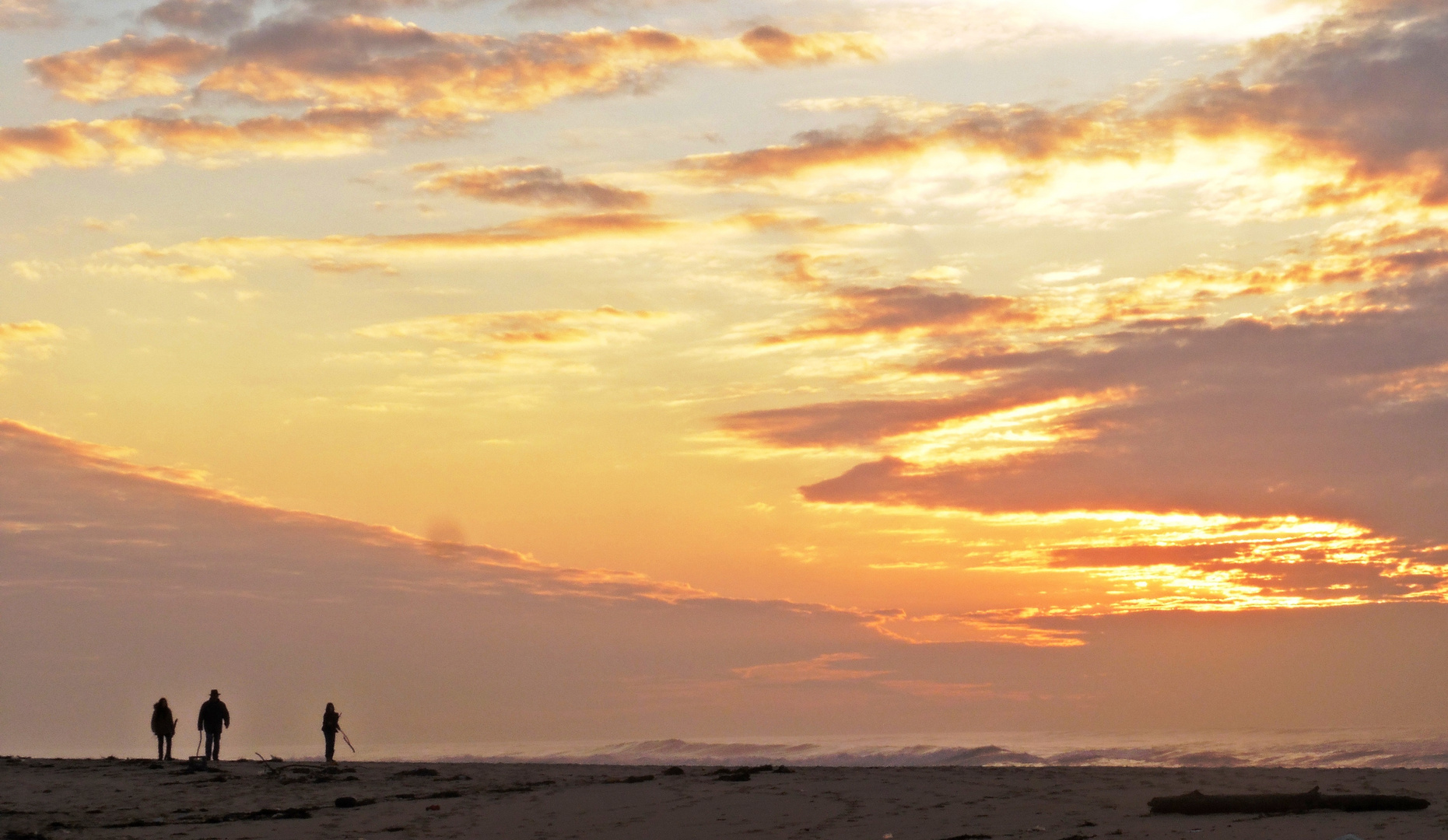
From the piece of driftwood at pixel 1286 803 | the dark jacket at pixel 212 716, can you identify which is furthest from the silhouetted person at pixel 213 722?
the piece of driftwood at pixel 1286 803

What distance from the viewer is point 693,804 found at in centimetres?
2073

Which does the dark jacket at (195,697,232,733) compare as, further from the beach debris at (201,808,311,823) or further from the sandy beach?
the beach debris at (201,808,311,823)

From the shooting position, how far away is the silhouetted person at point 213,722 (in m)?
35.5

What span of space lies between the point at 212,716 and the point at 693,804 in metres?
21.1

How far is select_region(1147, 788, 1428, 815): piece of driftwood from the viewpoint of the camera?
17609 mm

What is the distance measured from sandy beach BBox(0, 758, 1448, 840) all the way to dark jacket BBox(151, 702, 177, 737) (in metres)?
7.07

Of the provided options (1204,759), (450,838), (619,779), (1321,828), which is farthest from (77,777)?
(1204,759)

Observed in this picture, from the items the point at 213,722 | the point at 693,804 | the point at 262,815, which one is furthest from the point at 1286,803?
the point at 213,722

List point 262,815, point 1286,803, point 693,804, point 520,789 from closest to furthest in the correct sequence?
point 1286,803, point 262,815, point 693,804, point 520,789

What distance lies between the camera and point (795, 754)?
66.2 m

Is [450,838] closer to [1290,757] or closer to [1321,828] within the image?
[1321,828]

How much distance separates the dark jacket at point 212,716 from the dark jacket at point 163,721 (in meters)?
1.36

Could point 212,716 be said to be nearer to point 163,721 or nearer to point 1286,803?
point 163,721

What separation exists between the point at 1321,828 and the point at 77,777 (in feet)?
85.8
